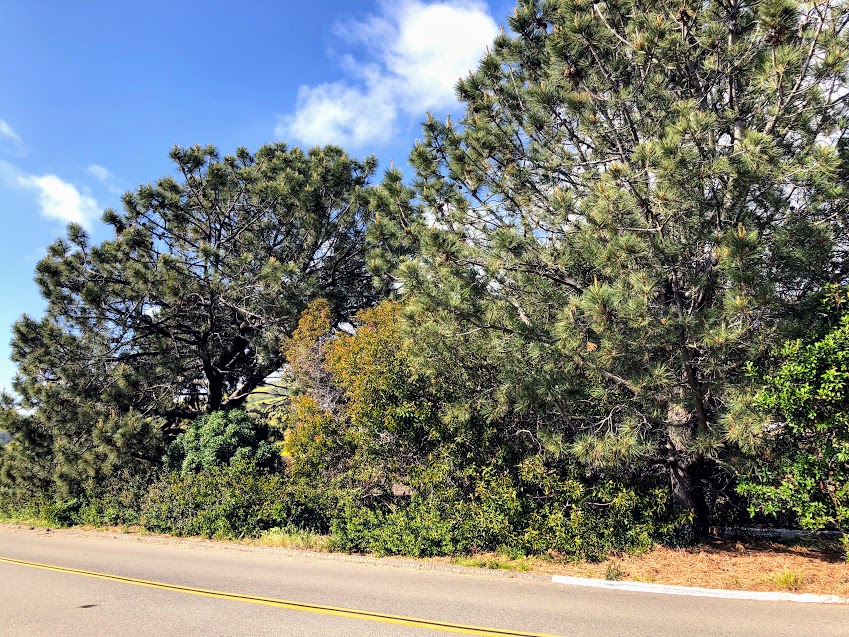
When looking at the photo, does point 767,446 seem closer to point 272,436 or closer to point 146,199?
point 272,436

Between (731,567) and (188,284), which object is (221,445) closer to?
(188,284)

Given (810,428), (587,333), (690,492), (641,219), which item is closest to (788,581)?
(810,428)

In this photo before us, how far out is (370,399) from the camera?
33.7 ft

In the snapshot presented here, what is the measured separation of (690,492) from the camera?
9.20 meters

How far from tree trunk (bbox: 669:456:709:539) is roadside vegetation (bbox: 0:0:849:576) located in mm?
67

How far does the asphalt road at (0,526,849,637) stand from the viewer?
5.36m

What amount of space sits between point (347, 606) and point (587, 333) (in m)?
4.67

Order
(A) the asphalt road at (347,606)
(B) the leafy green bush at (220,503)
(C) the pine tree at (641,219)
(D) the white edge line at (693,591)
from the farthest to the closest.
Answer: (B) the leafy green bush at (220,503) → (C) the pine tree at (641,219) → (D) the white edge line at (693,591) → (A) the asphalt road at (347,606)

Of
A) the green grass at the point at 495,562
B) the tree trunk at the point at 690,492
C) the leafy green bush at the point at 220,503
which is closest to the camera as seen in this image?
the green grass at the point at 495,562

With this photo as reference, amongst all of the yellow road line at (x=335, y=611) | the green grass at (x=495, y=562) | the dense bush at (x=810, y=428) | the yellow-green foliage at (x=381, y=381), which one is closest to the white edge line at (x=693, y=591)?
the green grass at (x=495, y=562)

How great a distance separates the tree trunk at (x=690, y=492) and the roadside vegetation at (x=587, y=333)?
0.07 m

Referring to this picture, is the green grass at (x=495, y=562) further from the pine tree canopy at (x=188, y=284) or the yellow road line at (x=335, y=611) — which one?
the pine tree canopy at (x=188, y=284)

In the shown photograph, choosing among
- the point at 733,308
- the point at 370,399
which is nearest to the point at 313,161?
the point at 370,399

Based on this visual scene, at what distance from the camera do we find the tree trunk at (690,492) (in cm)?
907
